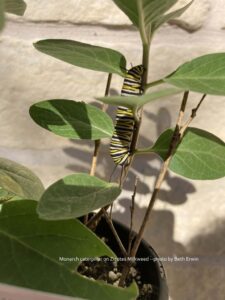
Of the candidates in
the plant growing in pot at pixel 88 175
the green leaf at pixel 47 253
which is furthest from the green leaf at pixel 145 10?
the green leaf at pixel 47 253

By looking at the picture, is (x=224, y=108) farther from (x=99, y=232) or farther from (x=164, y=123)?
(x=99, y=232)

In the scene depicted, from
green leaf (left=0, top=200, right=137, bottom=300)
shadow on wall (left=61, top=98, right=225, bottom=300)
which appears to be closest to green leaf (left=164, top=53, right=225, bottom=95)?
green leaf (left=0, top=200, right=137, bottom=300)

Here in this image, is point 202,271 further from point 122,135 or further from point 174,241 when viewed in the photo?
point 122,135

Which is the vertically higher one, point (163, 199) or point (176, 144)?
point (176, 144)

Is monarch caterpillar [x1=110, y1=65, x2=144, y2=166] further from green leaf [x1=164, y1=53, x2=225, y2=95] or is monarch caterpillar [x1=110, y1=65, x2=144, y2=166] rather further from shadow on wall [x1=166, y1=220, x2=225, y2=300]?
shadow on wall [x1=166, y1=220, x2=225, y2=300]

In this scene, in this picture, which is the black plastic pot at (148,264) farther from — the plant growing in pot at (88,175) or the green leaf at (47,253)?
the green leaf at (47,253)

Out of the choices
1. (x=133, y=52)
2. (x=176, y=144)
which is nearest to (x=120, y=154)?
(x=176, y=144)

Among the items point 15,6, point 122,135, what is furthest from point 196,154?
point 15,6
